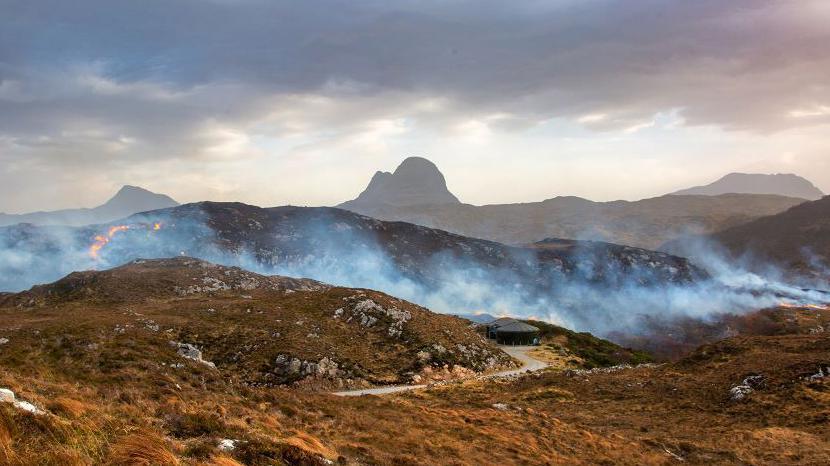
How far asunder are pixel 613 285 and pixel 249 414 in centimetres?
17740

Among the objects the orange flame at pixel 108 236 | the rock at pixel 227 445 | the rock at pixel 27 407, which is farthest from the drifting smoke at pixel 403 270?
the rock at pixel 27 407

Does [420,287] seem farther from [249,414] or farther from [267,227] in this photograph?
[249,414]

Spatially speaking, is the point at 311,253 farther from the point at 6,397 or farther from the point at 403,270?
the point at 6,397

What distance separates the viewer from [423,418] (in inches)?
1248

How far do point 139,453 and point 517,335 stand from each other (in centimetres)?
8399

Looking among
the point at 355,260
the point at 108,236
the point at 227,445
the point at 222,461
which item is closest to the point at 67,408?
the point at 227,445

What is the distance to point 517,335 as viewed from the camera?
90.6 m

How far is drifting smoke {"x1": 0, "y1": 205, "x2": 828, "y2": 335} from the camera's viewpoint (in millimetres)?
148125

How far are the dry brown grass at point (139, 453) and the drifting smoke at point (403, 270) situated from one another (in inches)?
5535

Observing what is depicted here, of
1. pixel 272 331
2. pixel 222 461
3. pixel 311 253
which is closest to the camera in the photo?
pixel 222 461

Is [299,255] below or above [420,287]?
above

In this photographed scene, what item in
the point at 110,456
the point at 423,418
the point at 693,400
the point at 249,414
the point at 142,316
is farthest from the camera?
the point at 142,316

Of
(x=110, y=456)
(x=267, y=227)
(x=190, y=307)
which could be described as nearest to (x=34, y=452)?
(x=110, y=456)

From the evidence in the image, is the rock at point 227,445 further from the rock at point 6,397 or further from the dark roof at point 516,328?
the dark roof at point 516,328
